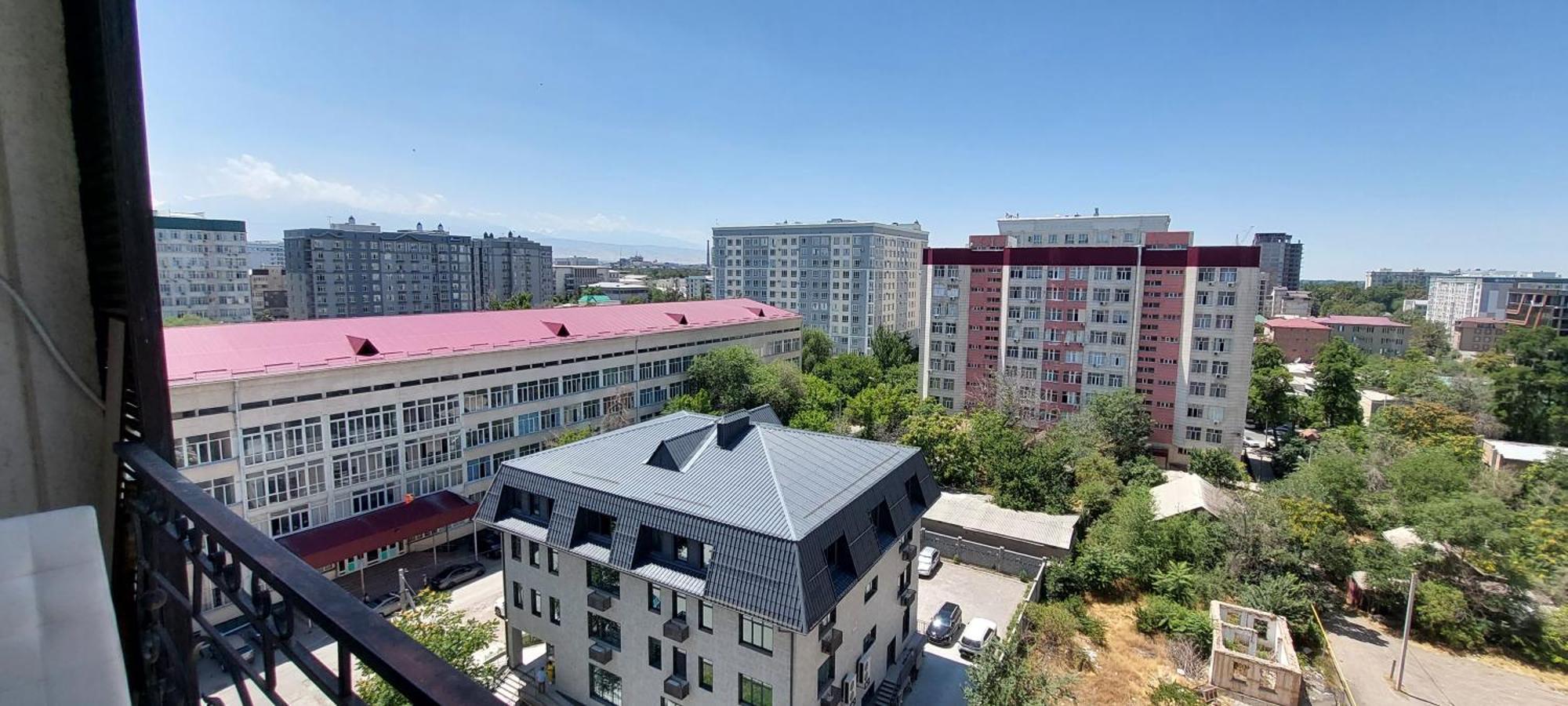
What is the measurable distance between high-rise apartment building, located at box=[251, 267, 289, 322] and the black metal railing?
203ft

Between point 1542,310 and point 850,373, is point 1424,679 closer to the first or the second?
point 850,373

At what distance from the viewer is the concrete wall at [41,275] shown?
1874 mm

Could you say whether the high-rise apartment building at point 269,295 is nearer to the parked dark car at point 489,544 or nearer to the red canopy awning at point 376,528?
the parked dark car at point 489,544

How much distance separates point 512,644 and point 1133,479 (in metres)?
19.5

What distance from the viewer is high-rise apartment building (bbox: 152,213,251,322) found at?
141 feet

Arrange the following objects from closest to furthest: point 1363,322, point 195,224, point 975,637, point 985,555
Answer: point 975,637, point 985,555, point 195,224, point 1363,322

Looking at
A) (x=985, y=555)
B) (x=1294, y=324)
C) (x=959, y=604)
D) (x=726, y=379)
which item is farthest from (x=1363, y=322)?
(x=959, y=604)

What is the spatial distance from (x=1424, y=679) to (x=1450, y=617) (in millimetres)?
1958

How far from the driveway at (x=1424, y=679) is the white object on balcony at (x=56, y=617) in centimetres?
1705

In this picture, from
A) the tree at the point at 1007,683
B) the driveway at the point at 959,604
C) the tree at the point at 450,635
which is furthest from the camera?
the driveway at the point at 959,604

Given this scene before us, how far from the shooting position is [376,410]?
1656 centimetres

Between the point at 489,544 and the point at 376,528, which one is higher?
the point at 376,528

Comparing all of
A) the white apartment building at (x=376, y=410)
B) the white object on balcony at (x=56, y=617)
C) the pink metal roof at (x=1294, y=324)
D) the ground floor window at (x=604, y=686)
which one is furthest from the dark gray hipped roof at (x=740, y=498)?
the pink metal roof at (x=1294, y=324)

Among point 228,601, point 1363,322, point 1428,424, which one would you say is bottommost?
point 1428,424
